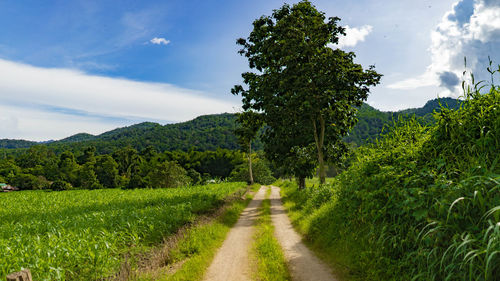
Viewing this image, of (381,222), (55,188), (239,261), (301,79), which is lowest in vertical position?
(55,188)

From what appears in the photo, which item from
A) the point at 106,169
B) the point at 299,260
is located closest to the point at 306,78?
the point at 299,260

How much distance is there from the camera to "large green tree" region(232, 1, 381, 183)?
17.8 m

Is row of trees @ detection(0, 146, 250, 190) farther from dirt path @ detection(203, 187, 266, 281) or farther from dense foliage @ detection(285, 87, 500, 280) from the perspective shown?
dense foliage @ detection(285, 87, 500, 280)

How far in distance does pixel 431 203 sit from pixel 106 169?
9192cm

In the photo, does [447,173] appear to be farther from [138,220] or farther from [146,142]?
[146,142]

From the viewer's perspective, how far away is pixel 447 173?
5.39 metres

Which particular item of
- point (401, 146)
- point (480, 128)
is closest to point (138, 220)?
point (401, 146)

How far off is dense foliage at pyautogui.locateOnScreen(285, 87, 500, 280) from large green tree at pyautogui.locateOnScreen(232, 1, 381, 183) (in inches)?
400

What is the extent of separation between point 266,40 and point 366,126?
461 feet

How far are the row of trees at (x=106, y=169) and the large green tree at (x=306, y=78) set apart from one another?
4424cm

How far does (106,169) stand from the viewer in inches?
3214

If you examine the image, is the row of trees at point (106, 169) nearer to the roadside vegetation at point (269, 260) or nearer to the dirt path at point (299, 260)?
the dirt path at point (299, 260)

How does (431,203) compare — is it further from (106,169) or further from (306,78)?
(106,169)

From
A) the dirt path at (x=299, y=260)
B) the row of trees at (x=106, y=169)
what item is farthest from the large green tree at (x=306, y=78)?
the row of trees at (x=106, y=169)
